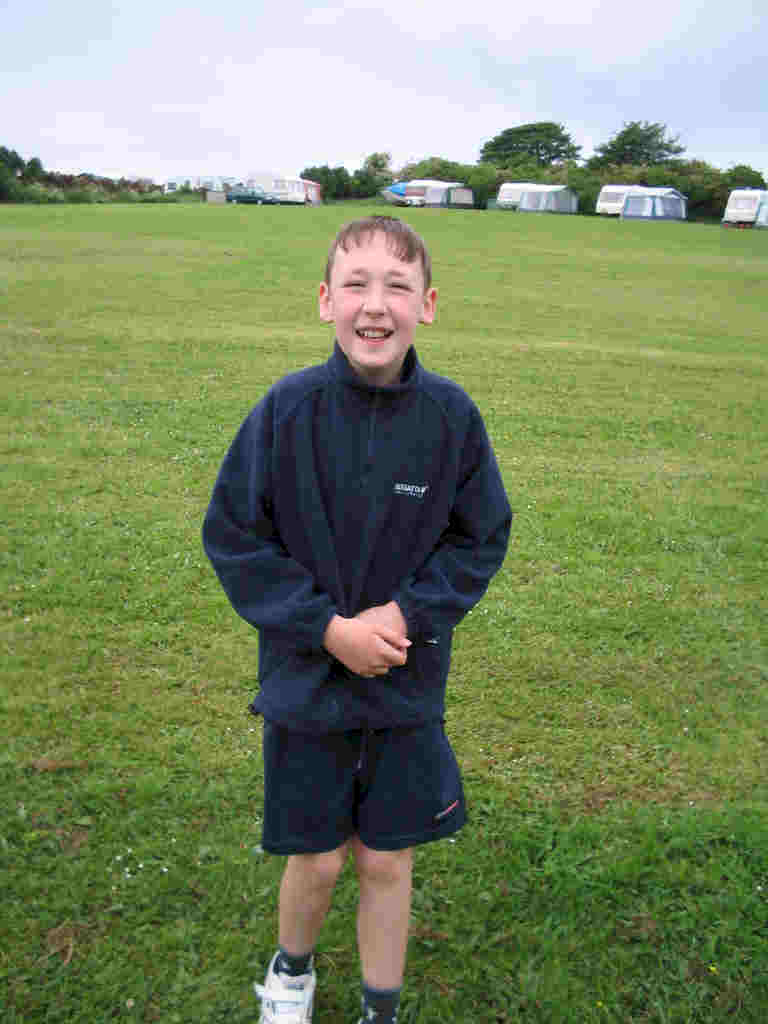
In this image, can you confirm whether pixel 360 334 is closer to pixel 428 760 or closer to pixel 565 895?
pixel 428 760

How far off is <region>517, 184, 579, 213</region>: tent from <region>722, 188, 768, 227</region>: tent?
29.9 ft

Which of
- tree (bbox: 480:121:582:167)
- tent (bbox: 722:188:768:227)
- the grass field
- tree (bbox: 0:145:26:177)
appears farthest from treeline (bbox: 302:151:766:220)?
the grass field

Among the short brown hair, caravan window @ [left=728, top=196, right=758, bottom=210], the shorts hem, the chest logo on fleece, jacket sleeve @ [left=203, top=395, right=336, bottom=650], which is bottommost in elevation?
the shorts hem

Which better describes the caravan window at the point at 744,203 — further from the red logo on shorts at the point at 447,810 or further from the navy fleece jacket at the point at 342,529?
the red logo on shorts at the point at 447,810

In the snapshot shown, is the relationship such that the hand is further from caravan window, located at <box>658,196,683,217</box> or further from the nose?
caravan window, located at <box>658,196,683,217</box>

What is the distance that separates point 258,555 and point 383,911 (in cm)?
100

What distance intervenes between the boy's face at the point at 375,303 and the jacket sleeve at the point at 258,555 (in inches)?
10.3

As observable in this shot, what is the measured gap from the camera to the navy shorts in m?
2.08

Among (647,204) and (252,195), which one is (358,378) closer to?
(252,195)

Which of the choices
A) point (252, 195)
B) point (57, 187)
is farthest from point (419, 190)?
point (57, 187)

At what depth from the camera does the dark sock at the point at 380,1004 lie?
225 cm

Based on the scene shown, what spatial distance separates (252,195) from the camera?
149 feet

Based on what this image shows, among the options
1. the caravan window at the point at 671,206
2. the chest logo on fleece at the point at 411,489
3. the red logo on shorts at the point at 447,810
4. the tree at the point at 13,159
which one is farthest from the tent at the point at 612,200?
the red logo on shorts at the point at 447,810

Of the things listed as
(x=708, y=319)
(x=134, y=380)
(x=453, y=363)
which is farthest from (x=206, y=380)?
(x=708, y=319)
